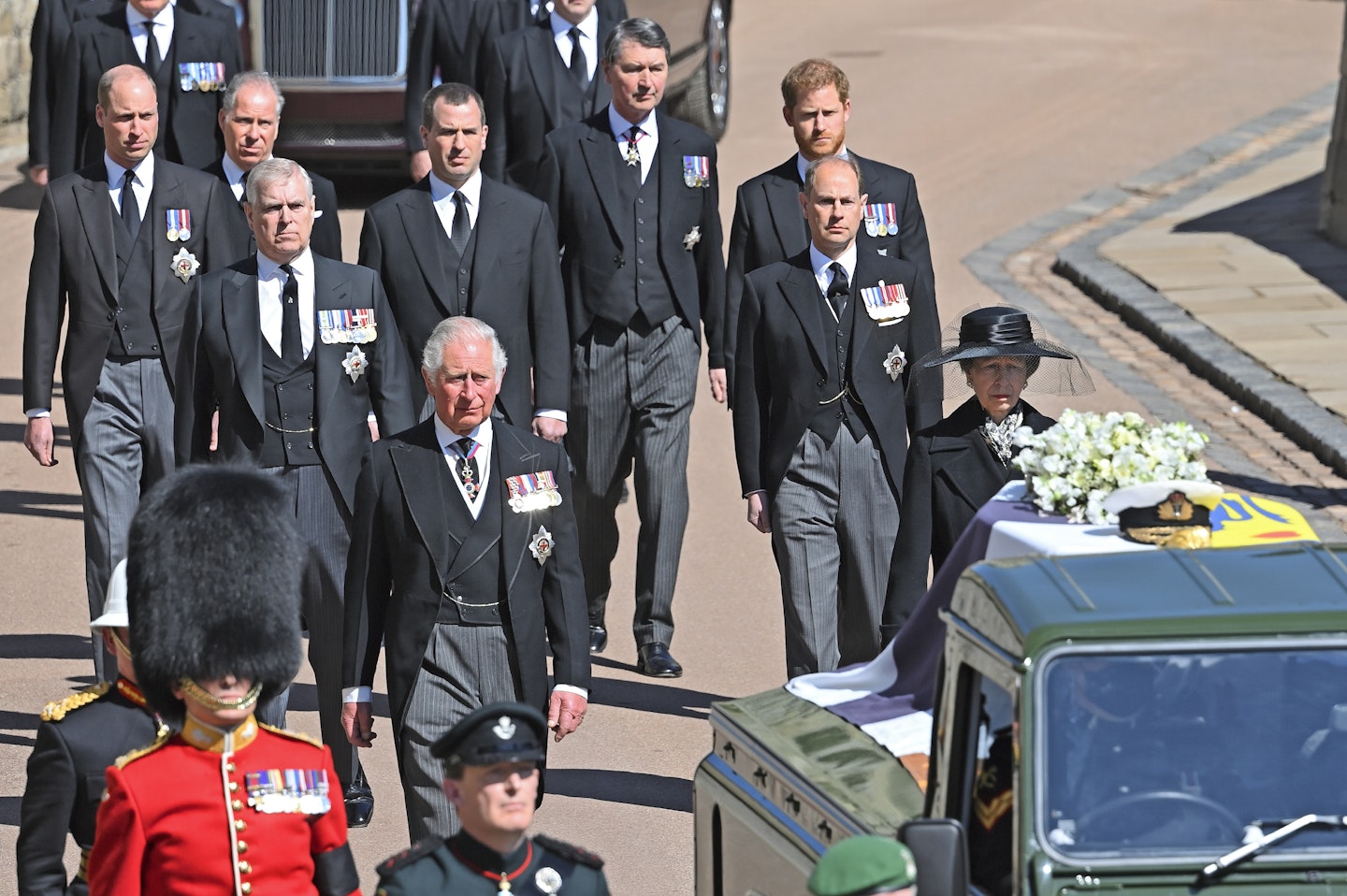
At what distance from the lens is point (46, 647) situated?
32.6ft

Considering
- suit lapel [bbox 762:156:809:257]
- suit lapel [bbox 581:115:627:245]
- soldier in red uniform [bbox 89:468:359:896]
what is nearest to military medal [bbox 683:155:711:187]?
suit lapel [bbox 581:115:627:245]

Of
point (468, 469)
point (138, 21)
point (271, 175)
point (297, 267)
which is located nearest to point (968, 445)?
point (468, 469)

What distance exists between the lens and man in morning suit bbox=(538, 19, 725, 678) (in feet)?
32.1

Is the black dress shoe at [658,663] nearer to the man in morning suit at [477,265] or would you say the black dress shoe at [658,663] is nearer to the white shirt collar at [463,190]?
the man in morning suit at [477,265]

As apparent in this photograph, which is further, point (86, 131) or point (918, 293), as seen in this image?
point (86, 131)

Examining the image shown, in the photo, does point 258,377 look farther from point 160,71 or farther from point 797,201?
point 160,71

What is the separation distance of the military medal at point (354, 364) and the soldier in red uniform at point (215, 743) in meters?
2.96

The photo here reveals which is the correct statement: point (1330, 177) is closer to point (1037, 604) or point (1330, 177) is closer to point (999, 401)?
point (999, 401)

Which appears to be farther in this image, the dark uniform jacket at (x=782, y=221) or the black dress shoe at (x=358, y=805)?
the dark uniform jacket at (x=782, y=221)

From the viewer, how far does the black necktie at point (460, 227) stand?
30.0 feet

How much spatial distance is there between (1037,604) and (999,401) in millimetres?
2611

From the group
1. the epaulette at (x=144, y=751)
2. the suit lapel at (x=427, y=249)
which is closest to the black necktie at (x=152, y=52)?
the suit lapel at (x=427, y=249)

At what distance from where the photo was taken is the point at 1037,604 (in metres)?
5.01

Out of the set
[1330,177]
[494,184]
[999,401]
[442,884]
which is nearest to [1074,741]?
[442,884]
